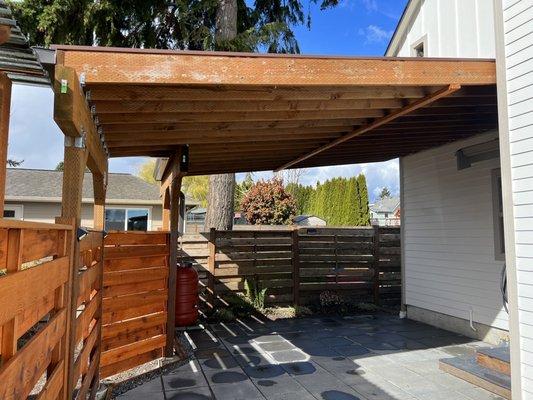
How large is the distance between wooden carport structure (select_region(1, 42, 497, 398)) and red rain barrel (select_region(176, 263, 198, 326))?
3.50 ft

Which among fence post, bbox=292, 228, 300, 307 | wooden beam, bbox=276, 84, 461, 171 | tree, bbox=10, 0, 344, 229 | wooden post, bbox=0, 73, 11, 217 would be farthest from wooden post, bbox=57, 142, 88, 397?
tree, bbox=10, 0, 344, 229

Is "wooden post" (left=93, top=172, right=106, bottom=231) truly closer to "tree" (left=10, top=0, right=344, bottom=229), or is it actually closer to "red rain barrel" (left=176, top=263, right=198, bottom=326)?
"red rain barrel" (left=176, top=263, right=198, bottom=326)

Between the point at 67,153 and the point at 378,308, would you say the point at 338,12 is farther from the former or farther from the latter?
the point at 67,153

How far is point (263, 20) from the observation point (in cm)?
1091

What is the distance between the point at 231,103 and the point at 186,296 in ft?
11.9

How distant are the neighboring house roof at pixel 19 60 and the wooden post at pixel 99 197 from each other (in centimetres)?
135

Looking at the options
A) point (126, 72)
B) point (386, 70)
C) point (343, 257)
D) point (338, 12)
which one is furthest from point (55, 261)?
point (338, 12)

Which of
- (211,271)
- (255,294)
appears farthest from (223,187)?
(255,294)

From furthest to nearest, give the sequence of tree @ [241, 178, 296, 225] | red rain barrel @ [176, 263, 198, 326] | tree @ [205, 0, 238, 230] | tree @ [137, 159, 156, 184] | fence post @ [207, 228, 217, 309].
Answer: tree @ [137, 159, 156, 184] < tree @ [241, 178, 296, 225] < tree @ [205, 0, 238, 230] < fence post @ [207, 228, 217, 309] < red rain barrel @ [176, 263, 198, 326]

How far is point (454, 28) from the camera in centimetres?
597

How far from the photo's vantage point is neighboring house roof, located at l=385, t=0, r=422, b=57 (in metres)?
6.85

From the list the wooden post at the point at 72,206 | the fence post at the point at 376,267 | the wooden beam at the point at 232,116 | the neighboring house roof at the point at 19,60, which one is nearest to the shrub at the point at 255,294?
the fence post at the point at 376,267

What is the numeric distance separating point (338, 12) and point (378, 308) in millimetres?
7763

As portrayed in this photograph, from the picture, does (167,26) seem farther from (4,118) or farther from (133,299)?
(4,118)
